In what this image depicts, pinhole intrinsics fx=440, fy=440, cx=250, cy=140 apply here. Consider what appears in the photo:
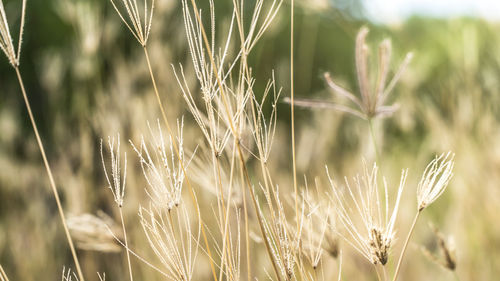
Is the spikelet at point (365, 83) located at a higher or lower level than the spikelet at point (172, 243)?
higher

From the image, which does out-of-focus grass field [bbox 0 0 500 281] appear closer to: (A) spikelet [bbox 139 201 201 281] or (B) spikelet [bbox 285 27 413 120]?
(B) spikelet [bbox 285 27 413 120]

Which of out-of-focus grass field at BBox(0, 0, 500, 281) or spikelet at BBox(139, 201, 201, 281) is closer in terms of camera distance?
spikelet at BBox(139, 201, 201, 281)

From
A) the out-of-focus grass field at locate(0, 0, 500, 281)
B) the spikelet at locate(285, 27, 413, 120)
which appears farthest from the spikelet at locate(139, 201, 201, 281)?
the out-of-focus grass field at locate(0, 0, 500, 281)

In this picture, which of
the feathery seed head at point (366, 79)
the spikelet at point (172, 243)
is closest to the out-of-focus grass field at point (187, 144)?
the feathery seed head at point (366, 79)

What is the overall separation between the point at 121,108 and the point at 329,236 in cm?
85

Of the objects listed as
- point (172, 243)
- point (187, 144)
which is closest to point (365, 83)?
point (172, 243)

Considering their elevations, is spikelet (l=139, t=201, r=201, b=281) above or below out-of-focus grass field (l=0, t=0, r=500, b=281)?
above

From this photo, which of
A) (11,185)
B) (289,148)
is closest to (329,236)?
(11,185)

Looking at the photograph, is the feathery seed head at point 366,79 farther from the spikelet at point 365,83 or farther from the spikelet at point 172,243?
the spikelet at point 172,243

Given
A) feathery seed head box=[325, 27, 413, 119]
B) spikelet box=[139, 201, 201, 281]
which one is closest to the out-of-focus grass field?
feathery seed head box=[325, 27, 413, 119]

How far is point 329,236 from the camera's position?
0.42 m

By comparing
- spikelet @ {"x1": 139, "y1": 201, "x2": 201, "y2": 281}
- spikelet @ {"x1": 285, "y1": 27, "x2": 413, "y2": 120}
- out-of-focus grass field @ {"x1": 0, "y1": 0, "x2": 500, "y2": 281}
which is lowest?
out-of-focus grass field @ {"x1": 0, "y1": 0, "x2": 500, "y2": 281}

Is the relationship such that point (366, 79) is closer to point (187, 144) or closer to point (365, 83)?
point (365, 83)

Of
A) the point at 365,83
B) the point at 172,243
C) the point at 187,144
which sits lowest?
the point at 187,144
